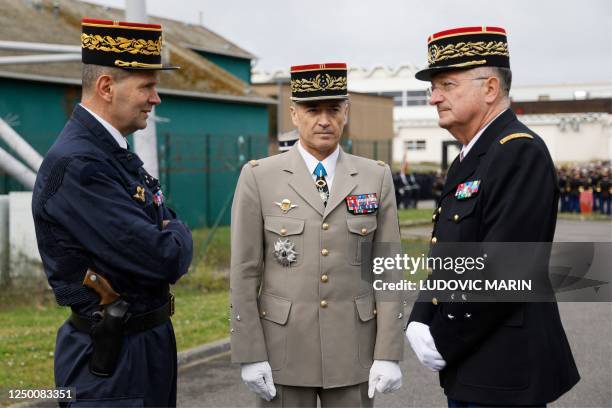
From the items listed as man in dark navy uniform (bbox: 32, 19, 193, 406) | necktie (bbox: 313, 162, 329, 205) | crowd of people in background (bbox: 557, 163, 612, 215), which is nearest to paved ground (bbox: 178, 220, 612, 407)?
necktie (bbox: 313, 162, 329, 205)

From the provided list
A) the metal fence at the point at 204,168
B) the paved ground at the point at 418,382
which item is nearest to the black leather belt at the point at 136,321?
the paved ground at the point at 418,382

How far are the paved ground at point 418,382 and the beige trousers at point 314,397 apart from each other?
2445 millimetres

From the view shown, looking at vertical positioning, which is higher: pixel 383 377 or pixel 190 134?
pixel 190 134

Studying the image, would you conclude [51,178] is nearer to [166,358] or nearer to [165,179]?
[166,358]

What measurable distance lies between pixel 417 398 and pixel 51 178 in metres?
4.22

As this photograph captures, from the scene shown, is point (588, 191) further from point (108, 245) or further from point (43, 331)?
point (108, 245)

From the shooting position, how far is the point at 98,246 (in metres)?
3.19

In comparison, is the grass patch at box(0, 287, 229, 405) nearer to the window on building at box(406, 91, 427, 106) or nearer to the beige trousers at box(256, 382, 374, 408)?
the beige trousers at box(256, 382, 374, 408)

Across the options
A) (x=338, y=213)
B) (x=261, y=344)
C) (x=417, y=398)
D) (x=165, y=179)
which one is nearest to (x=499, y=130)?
(x=338, y=213)

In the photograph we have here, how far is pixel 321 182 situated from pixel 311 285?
1.77ft

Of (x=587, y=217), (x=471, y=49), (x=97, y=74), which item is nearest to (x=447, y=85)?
(x=471, y=49)

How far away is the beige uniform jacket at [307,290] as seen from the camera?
3988 millimetres

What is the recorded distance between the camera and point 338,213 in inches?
161

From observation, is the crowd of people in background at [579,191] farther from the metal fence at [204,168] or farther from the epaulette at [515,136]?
the epaulette at [515,136]
